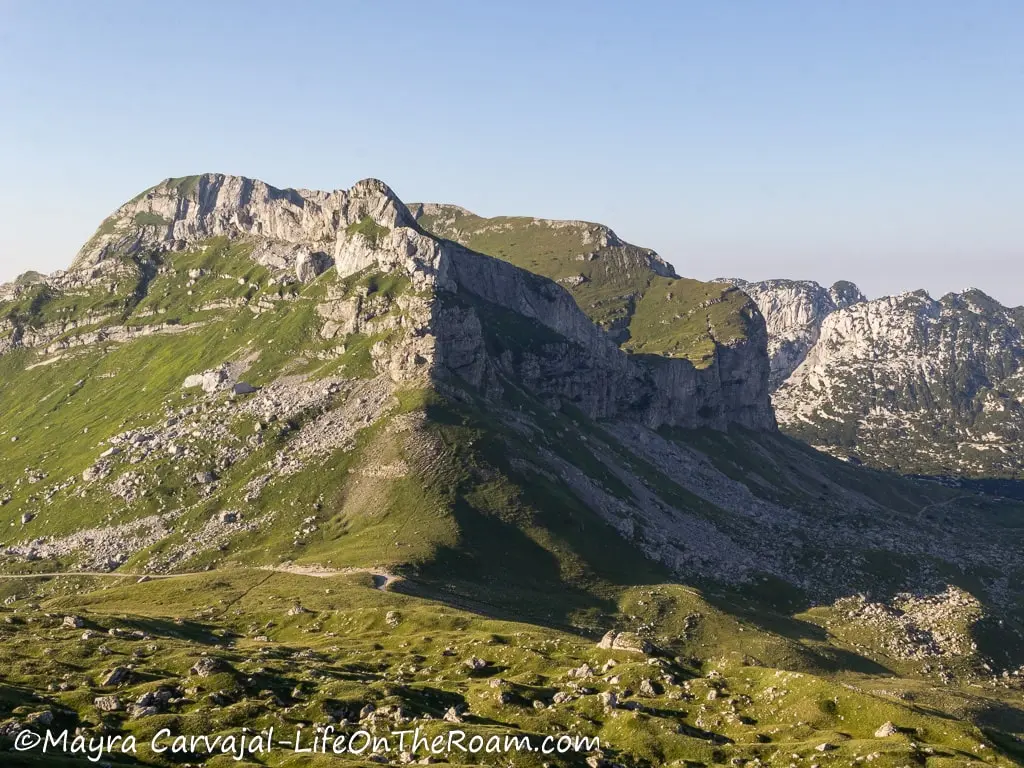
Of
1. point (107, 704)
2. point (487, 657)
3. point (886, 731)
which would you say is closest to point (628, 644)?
point (487, 657)

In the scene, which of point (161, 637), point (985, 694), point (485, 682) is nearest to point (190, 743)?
point (485, 682)

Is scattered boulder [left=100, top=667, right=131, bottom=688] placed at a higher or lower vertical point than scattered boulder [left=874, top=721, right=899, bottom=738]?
lower

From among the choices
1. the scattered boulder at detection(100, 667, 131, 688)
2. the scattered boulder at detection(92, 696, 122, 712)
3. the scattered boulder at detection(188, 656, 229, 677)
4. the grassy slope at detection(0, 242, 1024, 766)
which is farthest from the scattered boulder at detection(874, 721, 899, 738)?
the scattered boulder at detection(100, 667, 131, 688)

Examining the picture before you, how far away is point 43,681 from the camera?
96.9 m

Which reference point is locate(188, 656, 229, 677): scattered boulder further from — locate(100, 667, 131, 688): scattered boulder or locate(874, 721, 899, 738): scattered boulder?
locate(874, 721, 899, 738): scattered boulder

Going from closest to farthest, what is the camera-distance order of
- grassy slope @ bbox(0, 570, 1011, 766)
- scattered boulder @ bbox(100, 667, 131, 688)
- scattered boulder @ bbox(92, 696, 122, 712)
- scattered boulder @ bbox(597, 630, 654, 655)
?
Result: grassy slope @ bbox(0, 570, 1011, 766)
scattered boulder @ bbox(92, 696, 122, 712)
scattered boulder @ bbox(100, 667, 131, 688)
scattered boulder @ bbox(597, 630, 654, 655)

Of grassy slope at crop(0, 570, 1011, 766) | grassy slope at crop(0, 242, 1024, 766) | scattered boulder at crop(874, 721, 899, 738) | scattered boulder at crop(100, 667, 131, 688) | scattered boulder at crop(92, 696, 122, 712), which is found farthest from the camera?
scattered boulder at crop(100, 667, 131, 688)

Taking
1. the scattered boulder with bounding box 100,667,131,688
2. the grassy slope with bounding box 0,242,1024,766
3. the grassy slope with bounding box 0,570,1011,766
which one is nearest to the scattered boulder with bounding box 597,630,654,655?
the grassy slope with bounding box 0,570,1011,766

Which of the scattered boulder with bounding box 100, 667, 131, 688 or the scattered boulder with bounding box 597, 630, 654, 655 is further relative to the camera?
the scattered boulder with bounding box 597, 630, 654, 655

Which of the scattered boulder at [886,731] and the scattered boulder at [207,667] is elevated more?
the scattered boulder at [886,731]

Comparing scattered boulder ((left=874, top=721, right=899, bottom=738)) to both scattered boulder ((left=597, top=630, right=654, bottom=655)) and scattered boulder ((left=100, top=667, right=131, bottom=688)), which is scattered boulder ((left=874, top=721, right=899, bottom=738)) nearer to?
scattered boulder ((left=597, top=630, right=654, bottom=655))

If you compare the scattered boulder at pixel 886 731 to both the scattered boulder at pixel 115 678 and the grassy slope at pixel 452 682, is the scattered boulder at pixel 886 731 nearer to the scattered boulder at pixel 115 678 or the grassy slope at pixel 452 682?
the grassy slope at pixel 452 682

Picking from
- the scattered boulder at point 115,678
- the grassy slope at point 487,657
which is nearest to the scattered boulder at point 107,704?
the grassy slope at point 487,657

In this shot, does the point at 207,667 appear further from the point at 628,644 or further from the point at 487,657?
the point at 628,644
